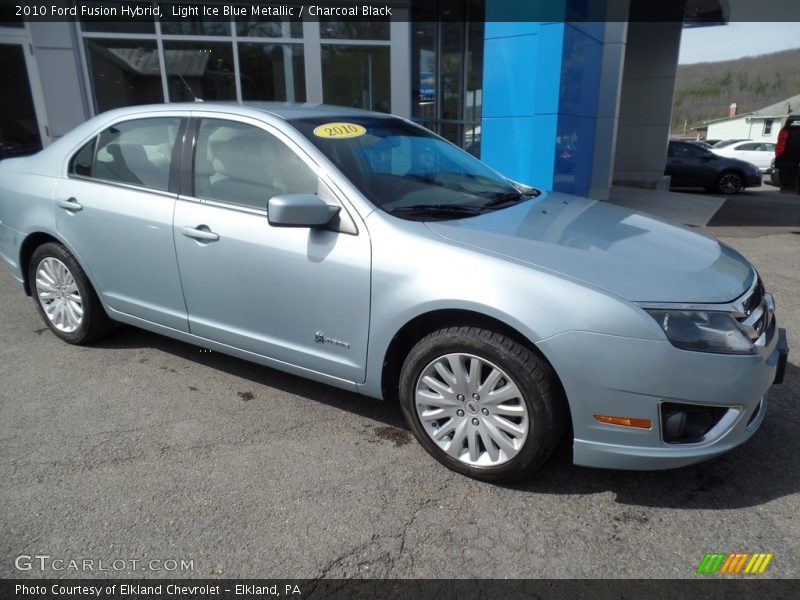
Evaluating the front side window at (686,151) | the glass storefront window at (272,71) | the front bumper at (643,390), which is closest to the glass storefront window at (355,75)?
the glass storefront window at (272,71)

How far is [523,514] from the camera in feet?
8.03

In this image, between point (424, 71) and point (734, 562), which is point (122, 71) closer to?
point (424, 71)

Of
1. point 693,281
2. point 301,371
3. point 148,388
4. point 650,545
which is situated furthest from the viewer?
point 148,388

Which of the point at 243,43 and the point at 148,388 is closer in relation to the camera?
the point at 148,388

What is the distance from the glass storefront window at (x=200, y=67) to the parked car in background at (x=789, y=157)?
905 centimetres

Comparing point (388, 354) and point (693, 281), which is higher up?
point (693, 281)

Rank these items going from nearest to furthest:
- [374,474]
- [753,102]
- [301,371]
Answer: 1. [374,474]
2. [301,371]
3. [753,102]

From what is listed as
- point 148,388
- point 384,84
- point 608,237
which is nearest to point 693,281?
point 608,237

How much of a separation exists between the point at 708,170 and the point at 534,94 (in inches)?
398

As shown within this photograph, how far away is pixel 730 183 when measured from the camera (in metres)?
15.8

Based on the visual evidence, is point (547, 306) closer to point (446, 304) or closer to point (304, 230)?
point (446, 304)

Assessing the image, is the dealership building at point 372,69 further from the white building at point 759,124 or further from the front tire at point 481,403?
the white building at point 759,124

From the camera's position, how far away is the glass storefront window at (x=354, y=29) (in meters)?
10.4

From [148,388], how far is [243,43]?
8.33 metres
